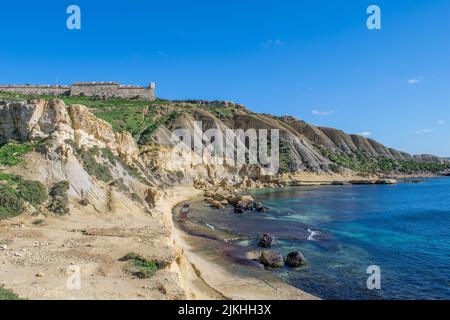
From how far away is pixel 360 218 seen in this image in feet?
144

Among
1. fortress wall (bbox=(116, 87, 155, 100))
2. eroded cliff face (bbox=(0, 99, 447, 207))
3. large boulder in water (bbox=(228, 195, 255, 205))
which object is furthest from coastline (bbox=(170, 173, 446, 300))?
fortress wall (bbox=(116, 87, 155, 100))

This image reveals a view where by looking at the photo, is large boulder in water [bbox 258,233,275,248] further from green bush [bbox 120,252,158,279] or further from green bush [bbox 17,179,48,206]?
green bush [bbox 17,179,48,206]

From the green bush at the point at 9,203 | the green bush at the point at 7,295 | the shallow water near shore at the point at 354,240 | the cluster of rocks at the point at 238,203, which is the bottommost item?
the shallow water near shore at the point at 354,240

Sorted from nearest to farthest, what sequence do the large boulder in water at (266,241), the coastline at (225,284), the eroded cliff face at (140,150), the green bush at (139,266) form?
the green bush at (139,266)
the coastline at (225,284)
the large boulder in water at (266,241)
the eroded cliff face at (140,150)

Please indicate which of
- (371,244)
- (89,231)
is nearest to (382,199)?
(371,244)

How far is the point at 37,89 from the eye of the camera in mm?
111000

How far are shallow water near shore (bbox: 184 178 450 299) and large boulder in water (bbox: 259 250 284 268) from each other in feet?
2.14

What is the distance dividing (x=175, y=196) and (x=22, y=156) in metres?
29.4

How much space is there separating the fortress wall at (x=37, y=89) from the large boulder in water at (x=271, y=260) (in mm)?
107062

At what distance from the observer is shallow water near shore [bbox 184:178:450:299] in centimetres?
2064

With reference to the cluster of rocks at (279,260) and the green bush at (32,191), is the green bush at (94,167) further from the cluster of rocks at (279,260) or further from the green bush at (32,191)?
the cluster of rocks at (279,260)

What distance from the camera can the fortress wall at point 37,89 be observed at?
10725 cm

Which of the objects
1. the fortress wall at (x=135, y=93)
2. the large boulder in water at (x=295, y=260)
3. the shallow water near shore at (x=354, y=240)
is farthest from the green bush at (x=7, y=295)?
the fortress wall at (x=135, y=93)

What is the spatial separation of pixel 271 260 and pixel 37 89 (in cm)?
11058
